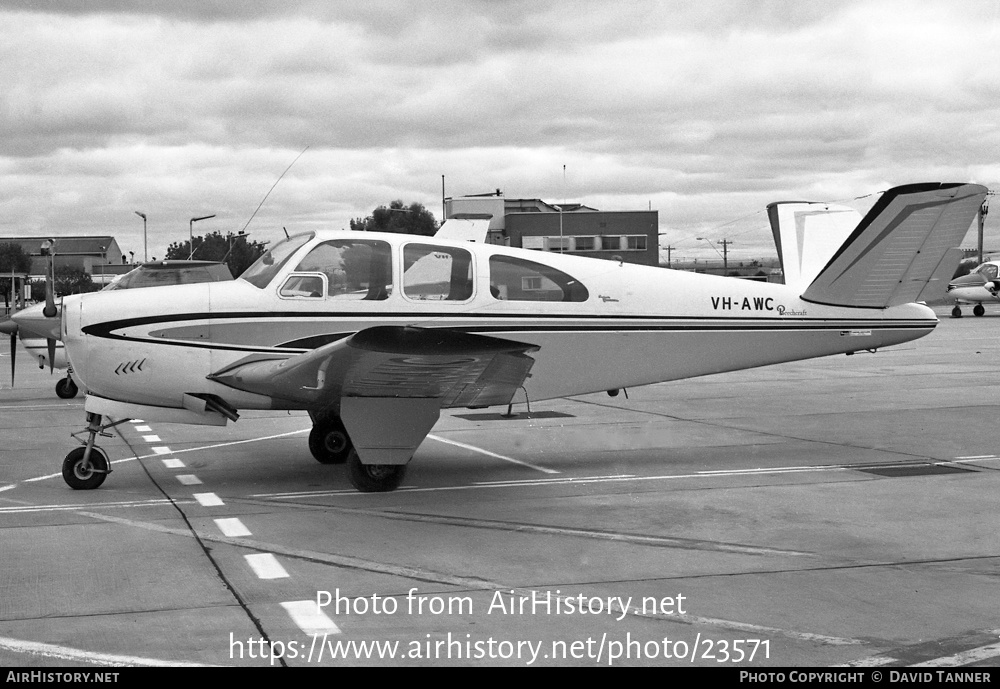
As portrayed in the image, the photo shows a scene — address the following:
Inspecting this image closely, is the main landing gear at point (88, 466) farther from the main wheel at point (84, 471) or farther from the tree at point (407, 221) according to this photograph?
the tree at point (407, 221)

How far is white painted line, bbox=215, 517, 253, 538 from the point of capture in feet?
23.0

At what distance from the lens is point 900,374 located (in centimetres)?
1906

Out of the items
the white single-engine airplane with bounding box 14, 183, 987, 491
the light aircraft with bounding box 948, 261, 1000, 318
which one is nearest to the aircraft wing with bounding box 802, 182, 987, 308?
the white single-engine airplane with bounding box 14, 183, 987, 491

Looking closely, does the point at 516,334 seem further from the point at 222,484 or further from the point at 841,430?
the point at 841,430

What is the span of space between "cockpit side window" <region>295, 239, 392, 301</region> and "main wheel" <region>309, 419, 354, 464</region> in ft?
5.68

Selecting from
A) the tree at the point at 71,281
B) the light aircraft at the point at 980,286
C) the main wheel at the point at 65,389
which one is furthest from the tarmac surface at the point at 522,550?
the tree at the point at 71,281

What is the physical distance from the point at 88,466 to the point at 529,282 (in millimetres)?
4245

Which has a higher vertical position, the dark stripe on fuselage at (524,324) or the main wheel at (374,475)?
the dark stripe on fuselage at (524,324)

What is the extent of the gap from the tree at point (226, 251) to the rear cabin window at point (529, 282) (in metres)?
4.05

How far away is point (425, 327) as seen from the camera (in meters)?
7.99

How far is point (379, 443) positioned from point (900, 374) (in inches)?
545

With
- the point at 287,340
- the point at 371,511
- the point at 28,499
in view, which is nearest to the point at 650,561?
the point at 371,511

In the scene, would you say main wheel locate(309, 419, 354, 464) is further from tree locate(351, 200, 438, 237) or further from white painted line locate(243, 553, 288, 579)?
tree locate(351, 200, 438, 237)

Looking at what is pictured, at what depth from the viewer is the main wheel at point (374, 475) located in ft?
27.9
